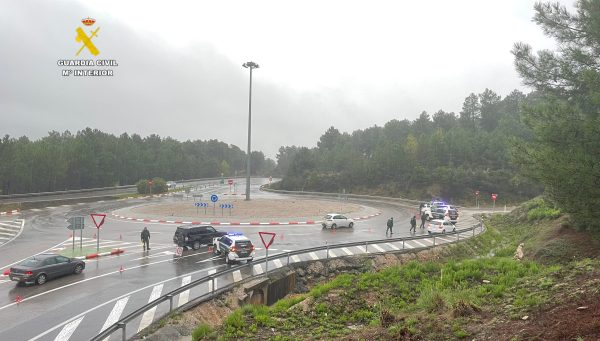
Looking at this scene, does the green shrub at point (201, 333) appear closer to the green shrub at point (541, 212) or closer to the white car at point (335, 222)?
the white car at point (335, 222)

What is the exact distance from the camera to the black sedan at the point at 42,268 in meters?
19.9

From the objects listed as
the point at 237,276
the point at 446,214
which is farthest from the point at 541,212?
the point at 237,276

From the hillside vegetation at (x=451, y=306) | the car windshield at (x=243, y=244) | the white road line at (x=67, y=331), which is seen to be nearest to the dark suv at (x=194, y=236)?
the car windshield at (x=243, y=244)

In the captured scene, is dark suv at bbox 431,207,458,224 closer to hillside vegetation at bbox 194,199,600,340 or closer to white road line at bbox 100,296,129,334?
hillside vegetation at bbox 194,199,600,340

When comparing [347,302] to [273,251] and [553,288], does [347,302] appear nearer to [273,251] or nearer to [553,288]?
[553,288]

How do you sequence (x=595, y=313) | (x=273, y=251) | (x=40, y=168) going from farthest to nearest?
(x=40, y=168) → (x=273, y=251) → (x=595, y=313)

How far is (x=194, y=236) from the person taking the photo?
1135 inches

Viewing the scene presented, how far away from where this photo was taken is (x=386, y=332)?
10.6m

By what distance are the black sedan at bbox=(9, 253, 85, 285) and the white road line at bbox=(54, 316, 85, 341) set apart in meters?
6.67

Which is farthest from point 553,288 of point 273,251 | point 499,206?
point 499,206

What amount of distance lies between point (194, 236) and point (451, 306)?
68.3ft

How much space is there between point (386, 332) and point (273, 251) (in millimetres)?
18163

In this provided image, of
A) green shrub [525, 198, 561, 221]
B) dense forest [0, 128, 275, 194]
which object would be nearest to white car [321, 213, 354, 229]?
green shrub [525, 198, 561, 221]

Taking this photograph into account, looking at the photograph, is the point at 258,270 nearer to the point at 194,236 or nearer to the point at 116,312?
the point at 194,236
